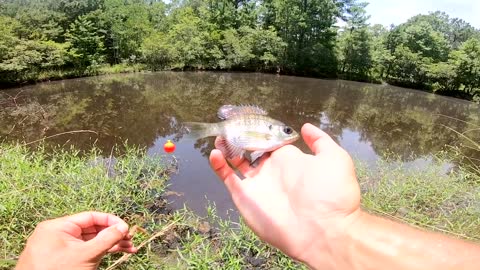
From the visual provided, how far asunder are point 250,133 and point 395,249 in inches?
37.2

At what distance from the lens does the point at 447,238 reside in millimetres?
1508

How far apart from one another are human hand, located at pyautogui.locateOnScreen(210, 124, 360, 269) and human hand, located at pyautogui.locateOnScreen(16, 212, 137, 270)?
26.1 inches

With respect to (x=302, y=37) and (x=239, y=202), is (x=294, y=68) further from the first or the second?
(x=239, y=202)

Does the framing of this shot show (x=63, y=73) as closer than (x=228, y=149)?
No

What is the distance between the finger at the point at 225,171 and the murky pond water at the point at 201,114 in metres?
4.99

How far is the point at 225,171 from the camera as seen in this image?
2.04 metres

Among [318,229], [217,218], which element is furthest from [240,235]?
[318,229]

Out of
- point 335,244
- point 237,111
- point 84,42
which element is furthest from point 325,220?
point 84,42

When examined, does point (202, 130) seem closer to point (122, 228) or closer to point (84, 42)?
point (122, 228)

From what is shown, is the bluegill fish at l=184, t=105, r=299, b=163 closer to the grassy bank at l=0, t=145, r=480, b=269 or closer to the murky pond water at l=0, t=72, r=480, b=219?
the grassy bank at l=0, t=145, r=480, b=269

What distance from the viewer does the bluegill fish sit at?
6.47 ft

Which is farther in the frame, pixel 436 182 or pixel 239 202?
pixel 436 182

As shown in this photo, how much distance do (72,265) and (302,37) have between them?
3878 cm

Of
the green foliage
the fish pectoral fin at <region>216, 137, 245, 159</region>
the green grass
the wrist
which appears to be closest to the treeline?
the green foliage
